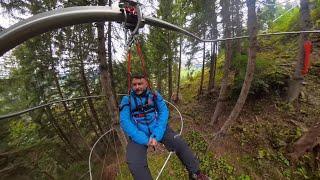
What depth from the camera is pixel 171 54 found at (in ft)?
56.4

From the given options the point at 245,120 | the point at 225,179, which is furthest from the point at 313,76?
the point at 225,179

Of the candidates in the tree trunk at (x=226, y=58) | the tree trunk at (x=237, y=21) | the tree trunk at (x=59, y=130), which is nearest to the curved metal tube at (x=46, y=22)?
the tree trunk at (x=59, y=130)

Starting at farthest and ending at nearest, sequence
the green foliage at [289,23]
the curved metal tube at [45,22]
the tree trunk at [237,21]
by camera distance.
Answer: the green foliage at [289,23], the tree trunk at [237,21], the curved metal tube at [45,22]

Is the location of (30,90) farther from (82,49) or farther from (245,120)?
(245,120)

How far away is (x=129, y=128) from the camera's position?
14.6 feet

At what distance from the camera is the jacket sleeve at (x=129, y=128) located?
4.48 meters

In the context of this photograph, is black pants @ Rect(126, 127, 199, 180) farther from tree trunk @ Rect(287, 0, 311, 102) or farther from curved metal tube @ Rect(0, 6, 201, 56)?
tree trunk @ Rect(287, 0, 311, 102)

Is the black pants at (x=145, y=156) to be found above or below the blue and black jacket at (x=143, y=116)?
below

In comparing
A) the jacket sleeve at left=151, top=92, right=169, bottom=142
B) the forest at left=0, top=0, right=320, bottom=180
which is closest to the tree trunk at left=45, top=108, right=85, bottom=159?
the forest at left=0, top=0, right=320, bottom=180

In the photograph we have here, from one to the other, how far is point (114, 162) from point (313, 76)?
32.1 ft

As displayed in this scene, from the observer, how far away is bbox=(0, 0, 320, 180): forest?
29.7 ft

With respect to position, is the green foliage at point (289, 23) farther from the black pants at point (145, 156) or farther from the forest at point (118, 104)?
the black pants at point (145, 156)

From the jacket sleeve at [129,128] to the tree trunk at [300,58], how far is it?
848 centimetres

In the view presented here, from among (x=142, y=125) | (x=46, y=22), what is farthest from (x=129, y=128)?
(x=46, y=22)
